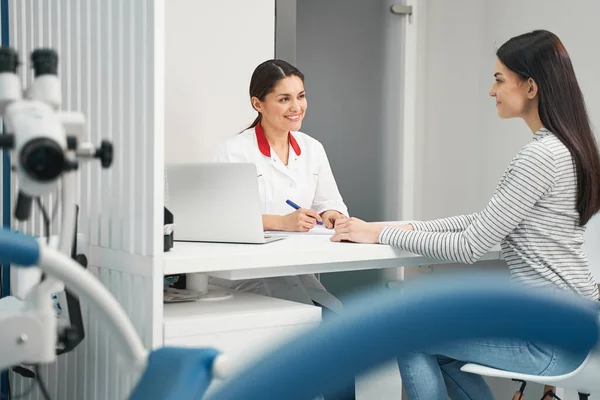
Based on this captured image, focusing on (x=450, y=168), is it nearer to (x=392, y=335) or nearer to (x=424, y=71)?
(x=424, y=71)

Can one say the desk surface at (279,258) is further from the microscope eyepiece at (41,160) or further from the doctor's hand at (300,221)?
the microscope eyepiece at (41,160)

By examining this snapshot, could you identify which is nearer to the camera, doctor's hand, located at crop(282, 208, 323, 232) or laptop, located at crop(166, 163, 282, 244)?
laptop, located at crop(166, 163, 282, 244)

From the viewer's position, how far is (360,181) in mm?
3947

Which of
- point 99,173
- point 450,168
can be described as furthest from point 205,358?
point 450,168

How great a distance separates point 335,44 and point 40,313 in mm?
3024

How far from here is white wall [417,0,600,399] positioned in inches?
131

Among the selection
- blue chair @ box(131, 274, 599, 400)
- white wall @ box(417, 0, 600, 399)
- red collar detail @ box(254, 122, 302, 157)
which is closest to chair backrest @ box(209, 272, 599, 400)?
blue chair @ box(131, 274, 599, 400)

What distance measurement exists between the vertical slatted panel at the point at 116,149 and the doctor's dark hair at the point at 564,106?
91cm

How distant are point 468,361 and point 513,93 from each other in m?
0.66

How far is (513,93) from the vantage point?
79.2 inches

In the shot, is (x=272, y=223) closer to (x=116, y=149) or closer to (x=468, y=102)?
(x=116, y=149)

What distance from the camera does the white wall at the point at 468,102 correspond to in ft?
10.9

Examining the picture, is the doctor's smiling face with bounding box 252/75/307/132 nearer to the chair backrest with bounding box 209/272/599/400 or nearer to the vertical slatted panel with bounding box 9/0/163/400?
the vertical slatted panel with bounding box 9/0/163/400

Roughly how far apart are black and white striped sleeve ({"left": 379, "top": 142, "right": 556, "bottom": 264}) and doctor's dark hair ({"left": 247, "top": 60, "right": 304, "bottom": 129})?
108 centimetres
